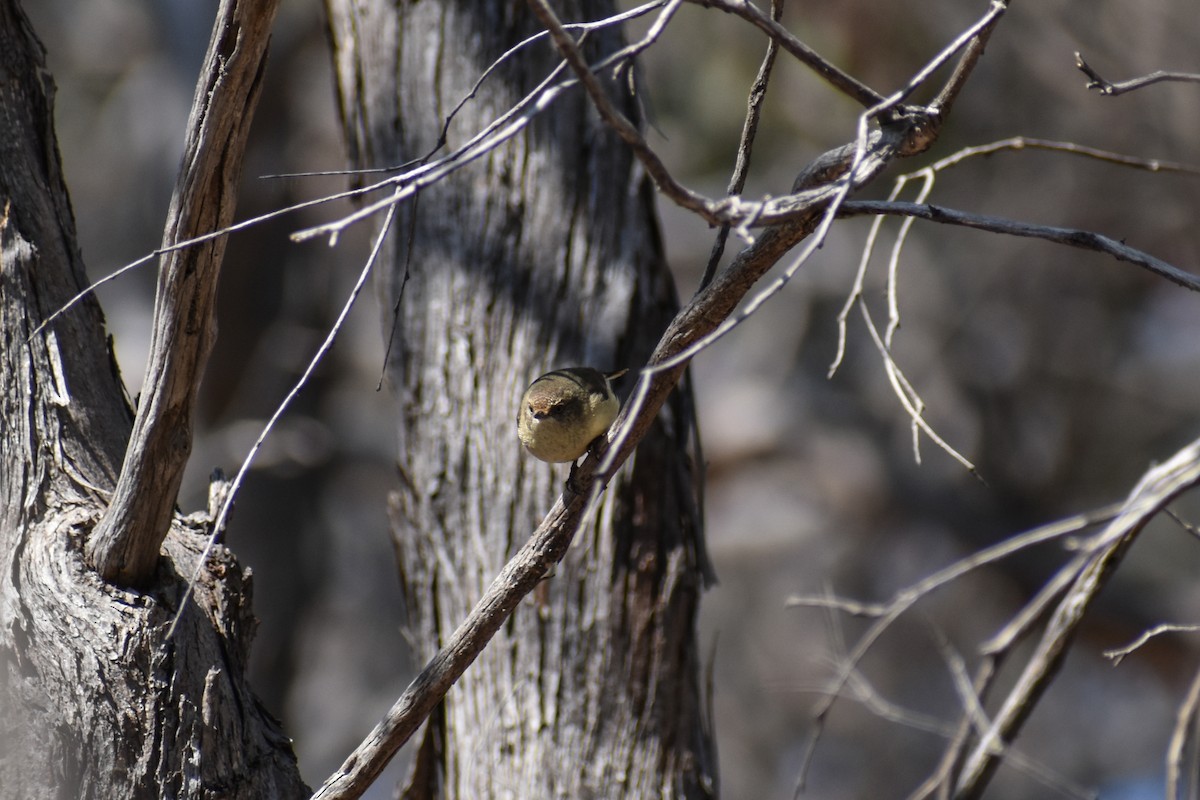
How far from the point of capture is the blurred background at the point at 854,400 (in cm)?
678

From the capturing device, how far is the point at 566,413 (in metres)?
1.71

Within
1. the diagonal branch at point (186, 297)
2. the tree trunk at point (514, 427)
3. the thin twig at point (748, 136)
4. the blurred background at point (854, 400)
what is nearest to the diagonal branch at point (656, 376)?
the thin twig at point (748, 136)

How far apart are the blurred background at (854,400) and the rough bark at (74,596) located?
4872 mm

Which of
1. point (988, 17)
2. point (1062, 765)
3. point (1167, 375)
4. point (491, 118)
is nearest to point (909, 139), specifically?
point (988, 17)

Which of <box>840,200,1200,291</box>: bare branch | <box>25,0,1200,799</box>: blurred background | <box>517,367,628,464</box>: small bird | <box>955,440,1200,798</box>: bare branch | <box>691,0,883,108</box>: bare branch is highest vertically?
<box>25,0,1200,799</box>: blurred background

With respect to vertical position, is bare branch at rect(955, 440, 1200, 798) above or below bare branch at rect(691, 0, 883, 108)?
below

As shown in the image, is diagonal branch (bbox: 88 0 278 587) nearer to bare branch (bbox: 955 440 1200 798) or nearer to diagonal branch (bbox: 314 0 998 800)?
diagonal branch (bbox: 314 0 998 800)

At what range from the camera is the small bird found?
171cm

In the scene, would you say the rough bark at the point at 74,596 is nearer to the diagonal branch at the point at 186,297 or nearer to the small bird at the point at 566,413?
the diagonal branch at the point at 186,297

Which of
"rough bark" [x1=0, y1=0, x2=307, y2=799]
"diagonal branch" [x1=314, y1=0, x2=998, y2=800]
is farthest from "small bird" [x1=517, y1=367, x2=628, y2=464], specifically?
"rough bark" [x1=0, y1=0, x2=307, y2=799]

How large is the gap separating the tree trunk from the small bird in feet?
1.73

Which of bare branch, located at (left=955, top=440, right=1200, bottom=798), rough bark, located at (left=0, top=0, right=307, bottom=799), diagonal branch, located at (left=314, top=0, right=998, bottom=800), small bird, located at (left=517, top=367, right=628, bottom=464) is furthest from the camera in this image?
bare branch, located at (left=955, top=440, right=1200, bottom=798)

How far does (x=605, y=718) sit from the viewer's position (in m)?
2.28

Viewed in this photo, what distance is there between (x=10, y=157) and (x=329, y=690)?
5.85 m
